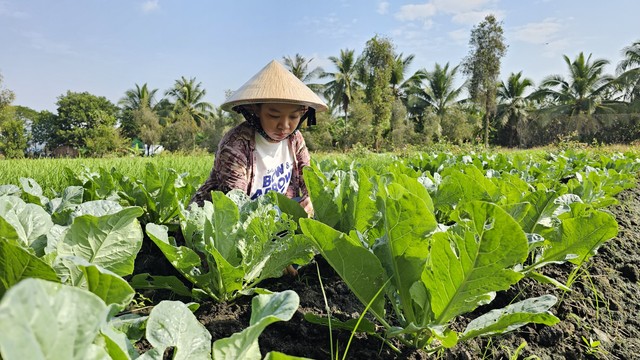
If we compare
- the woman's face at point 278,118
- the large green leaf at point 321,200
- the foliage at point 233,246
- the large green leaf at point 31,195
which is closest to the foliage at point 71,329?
the foliage at point 233,246

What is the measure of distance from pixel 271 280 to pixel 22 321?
1313mm

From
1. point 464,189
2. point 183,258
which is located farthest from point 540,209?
point 183,258

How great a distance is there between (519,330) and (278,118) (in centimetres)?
168

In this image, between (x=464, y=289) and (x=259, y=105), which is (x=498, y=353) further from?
(x=259, y=105)

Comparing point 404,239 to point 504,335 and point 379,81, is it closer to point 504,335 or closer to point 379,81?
point 504,335

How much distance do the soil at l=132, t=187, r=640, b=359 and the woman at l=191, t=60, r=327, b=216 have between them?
2.22 ft

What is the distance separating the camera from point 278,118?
256 centimetres

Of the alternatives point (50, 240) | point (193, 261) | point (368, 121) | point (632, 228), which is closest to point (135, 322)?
point (50, 240)

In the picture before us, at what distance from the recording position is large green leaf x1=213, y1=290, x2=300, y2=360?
0.75 m

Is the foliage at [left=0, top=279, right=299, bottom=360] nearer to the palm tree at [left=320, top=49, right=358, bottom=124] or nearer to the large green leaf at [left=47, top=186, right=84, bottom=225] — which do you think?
the large green leaf at [left=47, top=186, right=84, bottom=225]

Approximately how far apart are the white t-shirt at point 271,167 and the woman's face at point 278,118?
144 millimetres

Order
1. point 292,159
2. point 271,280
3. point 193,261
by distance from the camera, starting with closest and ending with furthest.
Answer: point 193,261
point 271,280
point 292,159

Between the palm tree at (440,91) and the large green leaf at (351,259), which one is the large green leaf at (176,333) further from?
the palm tree at (440,91)

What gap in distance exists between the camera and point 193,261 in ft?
4.42
